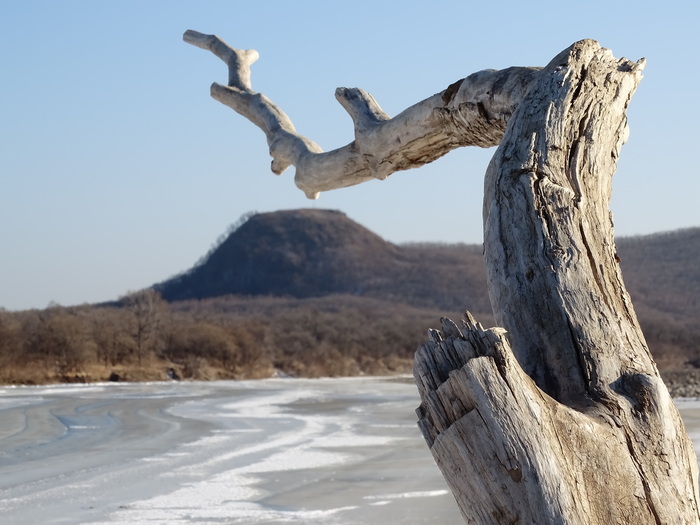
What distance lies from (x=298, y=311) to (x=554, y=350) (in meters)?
68.5

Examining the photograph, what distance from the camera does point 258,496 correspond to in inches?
368

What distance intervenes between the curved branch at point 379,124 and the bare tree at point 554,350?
12 millimetres

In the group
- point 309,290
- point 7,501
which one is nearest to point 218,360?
point 7,501

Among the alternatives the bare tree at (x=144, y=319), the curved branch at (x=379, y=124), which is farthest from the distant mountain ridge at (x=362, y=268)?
the curved branch at (x=379, y=124)

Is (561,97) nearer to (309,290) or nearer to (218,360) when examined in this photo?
(218,360)

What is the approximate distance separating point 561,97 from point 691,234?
94739 mm

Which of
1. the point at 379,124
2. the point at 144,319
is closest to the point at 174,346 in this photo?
the point at 144,319

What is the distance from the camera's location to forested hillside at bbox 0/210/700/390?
3881 centimetres

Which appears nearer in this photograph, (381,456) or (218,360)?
(381,456)

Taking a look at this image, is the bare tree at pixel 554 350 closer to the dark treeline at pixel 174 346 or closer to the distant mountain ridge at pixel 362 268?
the dark treeline at pixel 174 346

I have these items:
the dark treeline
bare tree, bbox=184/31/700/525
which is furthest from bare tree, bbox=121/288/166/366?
bare tree, bbox=184/31/700/525

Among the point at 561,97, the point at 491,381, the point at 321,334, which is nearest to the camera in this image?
the point at 491,381

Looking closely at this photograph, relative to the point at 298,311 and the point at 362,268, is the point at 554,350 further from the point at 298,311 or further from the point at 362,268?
the point at 362,268

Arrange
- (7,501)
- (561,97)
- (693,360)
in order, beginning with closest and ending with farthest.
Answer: (561,97), (7,501), (693,360)
